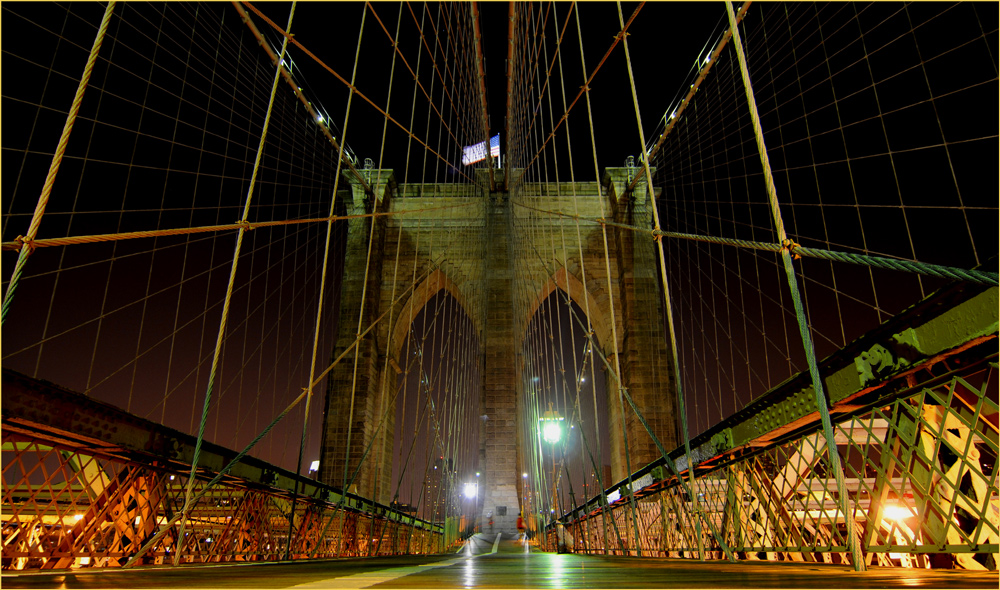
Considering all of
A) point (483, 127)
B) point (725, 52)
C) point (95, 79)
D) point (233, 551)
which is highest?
point (483, 127)

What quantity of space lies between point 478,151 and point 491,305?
4684 millimetres

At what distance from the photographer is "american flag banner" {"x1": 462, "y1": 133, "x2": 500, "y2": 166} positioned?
1369 centimetres

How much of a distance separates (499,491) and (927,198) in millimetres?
10076

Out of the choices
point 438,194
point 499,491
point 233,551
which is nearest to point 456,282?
point 438,194

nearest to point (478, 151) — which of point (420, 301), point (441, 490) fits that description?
point (420, 301)

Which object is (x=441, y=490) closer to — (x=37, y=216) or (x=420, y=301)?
(x=420, y=301)

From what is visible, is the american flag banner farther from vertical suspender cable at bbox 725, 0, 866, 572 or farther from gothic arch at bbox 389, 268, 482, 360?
A: vertical suspender cable at bbox 725, 0, 866, 572

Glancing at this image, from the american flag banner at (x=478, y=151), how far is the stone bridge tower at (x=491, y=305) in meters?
0.78

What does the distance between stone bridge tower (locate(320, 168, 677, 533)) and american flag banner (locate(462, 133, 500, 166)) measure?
0.78m

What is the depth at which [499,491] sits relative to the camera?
12211 millimetres

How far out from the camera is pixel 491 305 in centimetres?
1353

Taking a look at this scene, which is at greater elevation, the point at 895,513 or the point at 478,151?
the point at 478,151

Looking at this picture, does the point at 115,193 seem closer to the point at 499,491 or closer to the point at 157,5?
the point at 157,5

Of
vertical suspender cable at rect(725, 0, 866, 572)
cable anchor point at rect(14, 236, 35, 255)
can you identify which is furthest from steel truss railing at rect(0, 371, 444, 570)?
vertical suspender cable at rect(725, 0, 866, 572)
